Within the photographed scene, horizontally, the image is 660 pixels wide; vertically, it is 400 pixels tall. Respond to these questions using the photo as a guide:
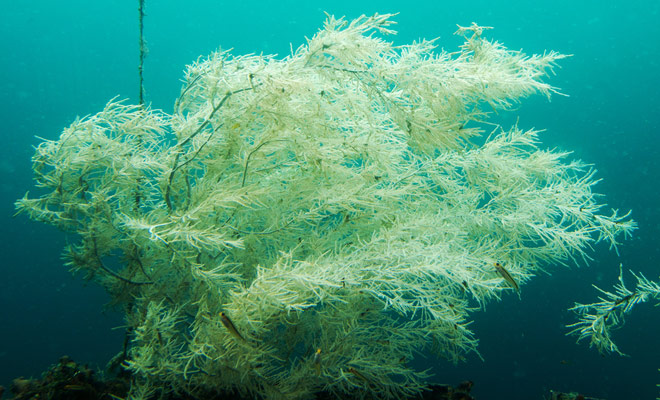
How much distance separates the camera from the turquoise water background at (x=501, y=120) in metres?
5.79

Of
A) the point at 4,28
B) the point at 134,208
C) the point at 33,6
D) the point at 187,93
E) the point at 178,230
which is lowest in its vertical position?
the point at 178,230

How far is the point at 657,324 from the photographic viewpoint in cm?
606

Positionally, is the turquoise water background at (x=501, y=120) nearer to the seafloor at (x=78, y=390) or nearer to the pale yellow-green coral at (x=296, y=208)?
the seafloor at (x=78, y=390)

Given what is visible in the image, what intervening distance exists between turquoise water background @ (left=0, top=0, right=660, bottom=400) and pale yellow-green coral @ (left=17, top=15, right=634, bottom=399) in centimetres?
360

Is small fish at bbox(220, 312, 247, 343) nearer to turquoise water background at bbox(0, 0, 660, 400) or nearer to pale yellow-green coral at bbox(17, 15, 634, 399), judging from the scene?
pale yellow-green coral at bbox(17, 15, 634, 399)

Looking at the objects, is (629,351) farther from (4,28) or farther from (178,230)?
(4,28)

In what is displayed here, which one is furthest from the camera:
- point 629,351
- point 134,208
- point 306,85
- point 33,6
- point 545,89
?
point 33,6

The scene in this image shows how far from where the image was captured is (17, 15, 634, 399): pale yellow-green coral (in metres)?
2.35

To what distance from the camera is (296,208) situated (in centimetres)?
298

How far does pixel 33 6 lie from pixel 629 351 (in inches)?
441

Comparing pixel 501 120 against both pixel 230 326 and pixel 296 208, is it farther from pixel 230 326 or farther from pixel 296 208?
pixel 230 326

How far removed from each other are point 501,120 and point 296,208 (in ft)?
21.5

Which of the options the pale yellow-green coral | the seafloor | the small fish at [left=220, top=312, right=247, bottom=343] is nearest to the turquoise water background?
the seafloor

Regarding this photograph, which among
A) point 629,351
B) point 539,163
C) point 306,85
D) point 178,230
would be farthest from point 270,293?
point 629,351
